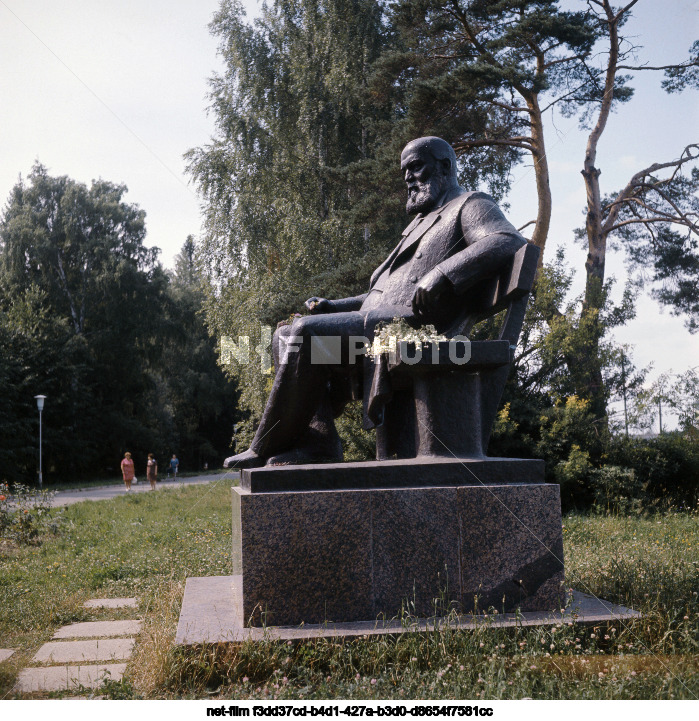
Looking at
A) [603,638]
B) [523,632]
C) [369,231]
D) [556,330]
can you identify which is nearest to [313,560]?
[523,632]

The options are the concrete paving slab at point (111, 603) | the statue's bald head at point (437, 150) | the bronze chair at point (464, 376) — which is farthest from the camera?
the concrete paving slab at point (111, 603)

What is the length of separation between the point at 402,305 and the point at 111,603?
11.1ft

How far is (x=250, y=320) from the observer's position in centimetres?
1777

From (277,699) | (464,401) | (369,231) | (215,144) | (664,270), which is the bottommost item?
(277,699)

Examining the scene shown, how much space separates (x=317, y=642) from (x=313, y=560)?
42cm

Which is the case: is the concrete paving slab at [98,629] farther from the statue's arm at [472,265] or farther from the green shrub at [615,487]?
the green shrub at [615,487]

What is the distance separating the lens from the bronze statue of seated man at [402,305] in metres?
4.15

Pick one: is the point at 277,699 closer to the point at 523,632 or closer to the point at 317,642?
the point at 317,642

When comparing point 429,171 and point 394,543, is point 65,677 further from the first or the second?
point 429,171

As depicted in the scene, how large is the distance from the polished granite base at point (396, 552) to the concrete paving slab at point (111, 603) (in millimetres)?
2392

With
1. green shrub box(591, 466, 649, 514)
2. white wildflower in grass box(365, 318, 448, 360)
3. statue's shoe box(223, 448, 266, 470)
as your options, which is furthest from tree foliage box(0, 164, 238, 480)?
white wildflower in grass box(365, 318, 448, 360)

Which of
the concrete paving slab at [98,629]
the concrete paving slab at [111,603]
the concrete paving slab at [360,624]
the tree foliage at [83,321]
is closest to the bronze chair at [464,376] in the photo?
the concrete paving slab at [360,624]

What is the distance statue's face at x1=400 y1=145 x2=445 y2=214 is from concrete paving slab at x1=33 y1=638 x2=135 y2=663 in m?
3.13

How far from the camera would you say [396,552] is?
12.2 feet
